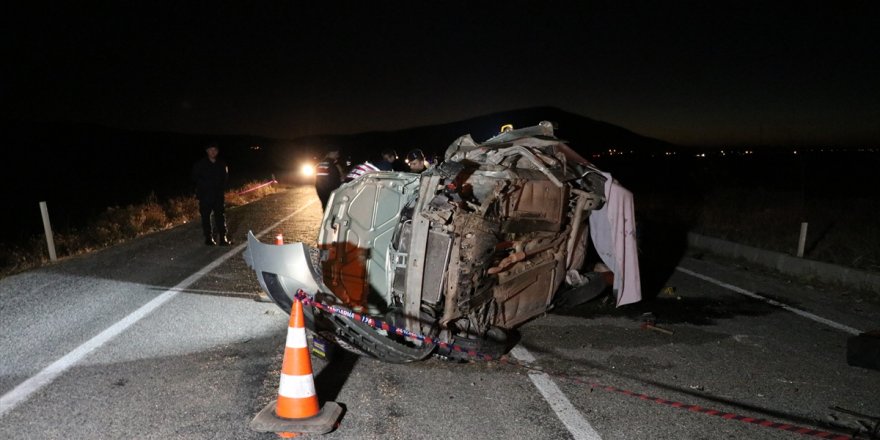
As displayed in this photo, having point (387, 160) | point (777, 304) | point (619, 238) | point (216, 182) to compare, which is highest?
point (387, 160)

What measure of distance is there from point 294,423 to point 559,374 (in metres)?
2.19

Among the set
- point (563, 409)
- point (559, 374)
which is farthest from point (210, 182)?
point (563, 409)

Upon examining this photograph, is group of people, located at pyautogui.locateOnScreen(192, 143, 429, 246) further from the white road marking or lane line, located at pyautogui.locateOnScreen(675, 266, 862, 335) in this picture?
the white road marking

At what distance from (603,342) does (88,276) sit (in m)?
6.72

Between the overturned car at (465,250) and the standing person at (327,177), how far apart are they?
488 cm

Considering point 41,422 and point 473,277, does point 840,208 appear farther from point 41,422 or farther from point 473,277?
point 41,422

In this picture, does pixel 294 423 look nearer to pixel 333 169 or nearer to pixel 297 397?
pixel 297 397

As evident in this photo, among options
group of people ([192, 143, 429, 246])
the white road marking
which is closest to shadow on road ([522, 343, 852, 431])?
the white road marking

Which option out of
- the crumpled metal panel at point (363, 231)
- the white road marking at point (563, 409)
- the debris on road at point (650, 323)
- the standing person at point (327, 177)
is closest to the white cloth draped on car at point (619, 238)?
the debris on road at point (650, 323)

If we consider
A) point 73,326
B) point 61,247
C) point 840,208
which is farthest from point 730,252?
point 61,247

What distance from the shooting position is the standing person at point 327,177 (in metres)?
10.6

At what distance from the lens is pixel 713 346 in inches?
219

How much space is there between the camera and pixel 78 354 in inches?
193

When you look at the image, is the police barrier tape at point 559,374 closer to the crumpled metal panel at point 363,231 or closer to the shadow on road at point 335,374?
the shadow on road at point 335,374
